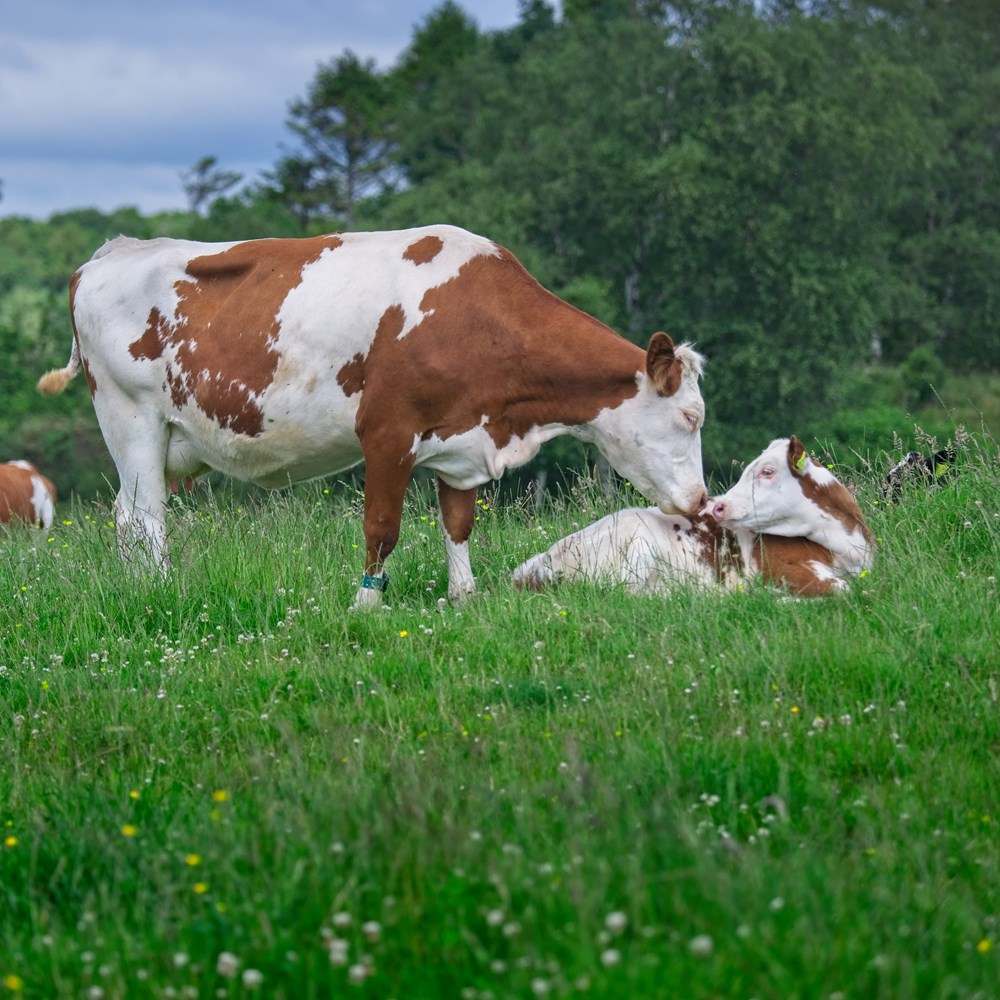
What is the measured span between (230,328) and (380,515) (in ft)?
5.17

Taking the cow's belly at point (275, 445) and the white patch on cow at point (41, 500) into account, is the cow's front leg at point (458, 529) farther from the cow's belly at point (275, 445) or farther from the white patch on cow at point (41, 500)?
the white patch on cow at point (41, 500)

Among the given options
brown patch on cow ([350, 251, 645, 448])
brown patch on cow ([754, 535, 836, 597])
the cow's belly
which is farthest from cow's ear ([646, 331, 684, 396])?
the cow's belly

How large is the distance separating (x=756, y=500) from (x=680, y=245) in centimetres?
3368

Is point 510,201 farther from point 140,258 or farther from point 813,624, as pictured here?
point 813,624

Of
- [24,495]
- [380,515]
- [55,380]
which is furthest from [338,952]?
[24,495]

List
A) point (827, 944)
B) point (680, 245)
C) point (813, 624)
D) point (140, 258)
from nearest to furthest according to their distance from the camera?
point (827, 944), point (813, 624), point (140, 258), point (680, 245)

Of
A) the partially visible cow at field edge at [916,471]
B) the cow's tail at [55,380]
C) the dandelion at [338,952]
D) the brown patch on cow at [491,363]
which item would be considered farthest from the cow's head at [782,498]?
the dandelion at [338,952]

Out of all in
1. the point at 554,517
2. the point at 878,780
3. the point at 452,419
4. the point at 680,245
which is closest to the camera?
the point at 878,780

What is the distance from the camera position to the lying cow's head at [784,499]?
7996 mm

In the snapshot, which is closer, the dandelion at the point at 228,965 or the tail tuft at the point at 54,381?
the dandelion at the point at 228,965

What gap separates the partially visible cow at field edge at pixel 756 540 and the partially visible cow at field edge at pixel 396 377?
0.26 meters

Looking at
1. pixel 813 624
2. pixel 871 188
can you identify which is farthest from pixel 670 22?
pixel 813 624

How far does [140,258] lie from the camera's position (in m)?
9.09

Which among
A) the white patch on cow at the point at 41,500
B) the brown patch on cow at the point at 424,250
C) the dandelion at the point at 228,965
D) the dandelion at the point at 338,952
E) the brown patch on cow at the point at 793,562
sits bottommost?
the white patch on cow at the point at 41,500
